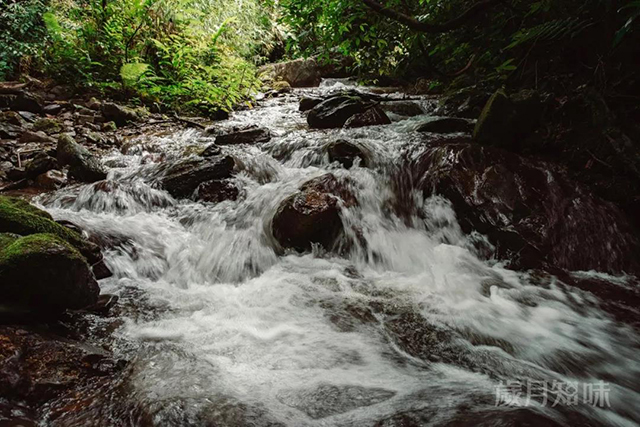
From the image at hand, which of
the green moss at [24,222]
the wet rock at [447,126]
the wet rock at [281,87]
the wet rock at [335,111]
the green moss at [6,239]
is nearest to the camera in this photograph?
the green moss at [6,239]

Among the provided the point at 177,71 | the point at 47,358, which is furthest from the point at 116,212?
the point at 177,71

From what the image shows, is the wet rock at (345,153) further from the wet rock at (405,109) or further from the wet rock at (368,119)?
the wet rock at (405,109)

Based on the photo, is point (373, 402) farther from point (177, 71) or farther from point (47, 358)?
point (177, 71)

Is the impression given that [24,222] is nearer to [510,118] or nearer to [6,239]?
[6,239]

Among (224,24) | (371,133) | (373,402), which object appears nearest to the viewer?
(373,402)

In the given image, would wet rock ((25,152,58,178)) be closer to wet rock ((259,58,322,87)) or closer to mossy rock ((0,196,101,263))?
mossy rock ((0,196,101,263))

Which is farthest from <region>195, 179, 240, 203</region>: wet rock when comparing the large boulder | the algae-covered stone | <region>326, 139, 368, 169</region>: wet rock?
the algae-covered stone

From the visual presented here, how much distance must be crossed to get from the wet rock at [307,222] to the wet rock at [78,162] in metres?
3.29

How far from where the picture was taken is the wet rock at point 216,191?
4797 millimetres

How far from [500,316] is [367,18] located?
456cm

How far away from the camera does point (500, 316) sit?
9.07ft

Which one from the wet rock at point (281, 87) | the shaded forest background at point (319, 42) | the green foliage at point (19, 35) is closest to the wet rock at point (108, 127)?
the shaded forest background at point (319, 42)

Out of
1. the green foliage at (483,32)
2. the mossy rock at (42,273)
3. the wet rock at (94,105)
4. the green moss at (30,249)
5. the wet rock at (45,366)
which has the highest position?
the green foliage at (483,32)

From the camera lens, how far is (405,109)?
26.8ft
